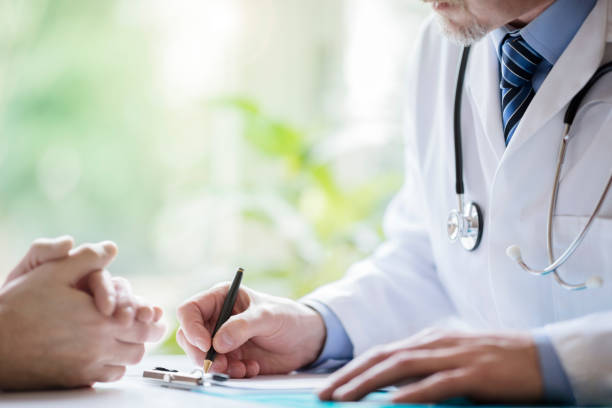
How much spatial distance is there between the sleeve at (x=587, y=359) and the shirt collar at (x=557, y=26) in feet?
1.61

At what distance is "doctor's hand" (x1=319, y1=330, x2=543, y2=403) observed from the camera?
579 mm

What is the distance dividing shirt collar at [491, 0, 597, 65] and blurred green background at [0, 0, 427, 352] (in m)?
1.47

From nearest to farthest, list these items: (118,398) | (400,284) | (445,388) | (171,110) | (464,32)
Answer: (445,388), (118,398), (464,32), (400,284), (171,110)

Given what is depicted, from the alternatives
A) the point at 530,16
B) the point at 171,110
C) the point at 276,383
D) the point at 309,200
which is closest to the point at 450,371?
the point at 276,383

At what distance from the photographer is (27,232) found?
8.63 feet

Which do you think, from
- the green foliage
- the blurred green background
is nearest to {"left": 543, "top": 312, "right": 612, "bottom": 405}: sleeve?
the green foliage

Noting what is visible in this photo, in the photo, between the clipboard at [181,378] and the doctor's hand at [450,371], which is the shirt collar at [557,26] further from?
the clipboard at [181,378]

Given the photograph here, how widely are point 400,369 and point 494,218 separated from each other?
0.43m

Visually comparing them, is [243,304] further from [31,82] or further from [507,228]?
[31,82]

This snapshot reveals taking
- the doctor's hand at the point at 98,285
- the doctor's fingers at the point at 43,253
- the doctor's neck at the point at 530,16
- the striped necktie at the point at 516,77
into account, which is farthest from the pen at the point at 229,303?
the doctor's neck at the point at 530,16

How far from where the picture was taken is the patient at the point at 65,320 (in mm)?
729

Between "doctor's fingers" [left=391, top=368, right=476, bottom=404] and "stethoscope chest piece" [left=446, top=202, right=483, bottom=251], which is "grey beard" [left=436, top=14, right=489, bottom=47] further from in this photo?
"doctor's fingers" [left=391, top=368, right=476, bottom=404]

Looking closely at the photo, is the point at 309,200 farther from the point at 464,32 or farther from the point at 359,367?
the point at 359,367

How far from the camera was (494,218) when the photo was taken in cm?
98
